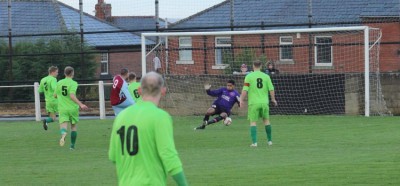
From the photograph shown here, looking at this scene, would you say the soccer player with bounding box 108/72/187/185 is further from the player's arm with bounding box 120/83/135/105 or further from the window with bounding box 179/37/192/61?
the window with bounding box 179/37/192/61

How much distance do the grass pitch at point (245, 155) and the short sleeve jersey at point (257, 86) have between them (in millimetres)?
1063

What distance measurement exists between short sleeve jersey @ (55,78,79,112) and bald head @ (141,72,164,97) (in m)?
12.7

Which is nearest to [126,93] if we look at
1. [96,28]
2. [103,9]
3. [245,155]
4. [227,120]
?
[245,155]

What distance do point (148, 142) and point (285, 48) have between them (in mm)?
23621

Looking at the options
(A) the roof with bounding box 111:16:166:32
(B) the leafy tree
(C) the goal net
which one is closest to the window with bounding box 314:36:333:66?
(C) the goal net

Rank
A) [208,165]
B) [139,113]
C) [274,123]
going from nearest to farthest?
[139,113] → [208,165] → [274,123]

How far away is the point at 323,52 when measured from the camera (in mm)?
29969

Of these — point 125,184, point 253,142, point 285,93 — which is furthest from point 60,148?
point 125,184

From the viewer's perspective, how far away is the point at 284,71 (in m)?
29.7

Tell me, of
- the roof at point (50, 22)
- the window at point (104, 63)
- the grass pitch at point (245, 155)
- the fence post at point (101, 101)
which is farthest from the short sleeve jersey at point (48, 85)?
the window at point (104, 63)

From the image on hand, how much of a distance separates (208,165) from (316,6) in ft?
57.1

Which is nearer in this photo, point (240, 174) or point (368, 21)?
point (240, 174)

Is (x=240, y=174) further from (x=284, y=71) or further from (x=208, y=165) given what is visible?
(x=284, y=71)

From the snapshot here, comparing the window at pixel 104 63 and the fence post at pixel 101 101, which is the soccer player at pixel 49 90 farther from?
the window at pixel 104 63
